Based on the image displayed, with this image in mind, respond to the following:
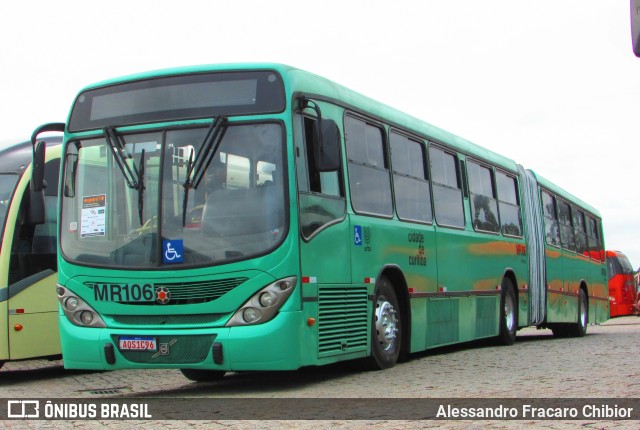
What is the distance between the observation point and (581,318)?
2391cm

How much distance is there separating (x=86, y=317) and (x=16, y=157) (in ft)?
13.2

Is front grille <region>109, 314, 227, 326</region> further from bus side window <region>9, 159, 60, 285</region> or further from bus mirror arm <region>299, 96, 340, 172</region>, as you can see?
bus side window <region>9, 159, 60, 285</region>

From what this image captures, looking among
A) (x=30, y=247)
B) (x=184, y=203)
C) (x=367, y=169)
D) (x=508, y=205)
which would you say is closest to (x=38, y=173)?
(x=184, y=203)

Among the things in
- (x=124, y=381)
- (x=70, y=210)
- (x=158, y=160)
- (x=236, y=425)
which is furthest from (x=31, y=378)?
(x=236, y=425)

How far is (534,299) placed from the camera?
63.9 ft

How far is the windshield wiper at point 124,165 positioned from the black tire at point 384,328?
9.76ft

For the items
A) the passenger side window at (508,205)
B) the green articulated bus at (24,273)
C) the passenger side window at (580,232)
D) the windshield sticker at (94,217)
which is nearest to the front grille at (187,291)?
the windshield sticker at (94,217)

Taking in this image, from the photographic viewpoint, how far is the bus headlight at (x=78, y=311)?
992 centimetres

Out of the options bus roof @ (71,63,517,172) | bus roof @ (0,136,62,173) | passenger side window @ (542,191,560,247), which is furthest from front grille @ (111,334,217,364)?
passenger side window @ (542,191,560,247)

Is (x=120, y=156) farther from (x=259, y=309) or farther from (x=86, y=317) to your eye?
(x=259, y=309)

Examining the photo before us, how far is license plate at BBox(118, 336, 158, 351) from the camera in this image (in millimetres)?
9539

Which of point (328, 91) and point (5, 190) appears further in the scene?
point (5, 190)

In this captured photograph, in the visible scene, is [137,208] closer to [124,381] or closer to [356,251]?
[356,251]

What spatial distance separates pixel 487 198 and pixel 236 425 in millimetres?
10267
